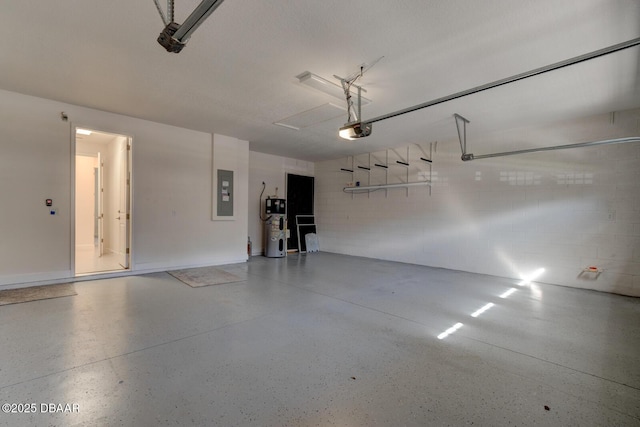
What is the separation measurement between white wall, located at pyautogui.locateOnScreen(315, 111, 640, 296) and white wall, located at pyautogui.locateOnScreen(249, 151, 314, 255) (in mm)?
2999

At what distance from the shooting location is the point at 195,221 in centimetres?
600

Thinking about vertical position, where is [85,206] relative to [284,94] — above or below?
below

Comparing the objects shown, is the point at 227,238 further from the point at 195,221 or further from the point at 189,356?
the point at 189,356

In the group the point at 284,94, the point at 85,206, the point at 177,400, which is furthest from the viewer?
the point at 85,206

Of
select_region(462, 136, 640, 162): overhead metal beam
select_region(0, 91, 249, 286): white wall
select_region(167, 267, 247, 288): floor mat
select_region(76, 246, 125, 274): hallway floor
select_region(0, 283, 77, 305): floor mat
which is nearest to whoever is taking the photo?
select_region(0, 283, 77, 305): floor mat

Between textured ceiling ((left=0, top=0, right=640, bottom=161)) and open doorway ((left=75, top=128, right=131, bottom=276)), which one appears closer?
textured ceiling ((left=0, top=0, right=640, bottom=161))

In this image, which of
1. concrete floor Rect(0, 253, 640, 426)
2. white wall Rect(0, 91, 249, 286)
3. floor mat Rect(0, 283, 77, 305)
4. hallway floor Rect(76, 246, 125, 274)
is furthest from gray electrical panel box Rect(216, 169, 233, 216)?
floor mat Rect(0, 283, 77, 305)

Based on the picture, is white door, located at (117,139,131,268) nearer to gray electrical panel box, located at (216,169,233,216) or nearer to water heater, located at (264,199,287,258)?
gray electrical panel box, located at (216,169,233,216)

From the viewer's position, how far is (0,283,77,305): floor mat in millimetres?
3634

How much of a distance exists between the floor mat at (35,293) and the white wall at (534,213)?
634cm

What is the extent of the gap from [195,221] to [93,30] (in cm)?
389

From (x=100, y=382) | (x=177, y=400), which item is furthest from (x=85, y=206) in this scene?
(x=177, y=400)

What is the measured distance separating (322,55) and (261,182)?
208 inches

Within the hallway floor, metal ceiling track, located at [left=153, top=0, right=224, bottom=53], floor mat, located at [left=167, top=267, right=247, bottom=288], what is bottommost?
floor mat, located at [left=167, top=267, right=247, bottom=288]
